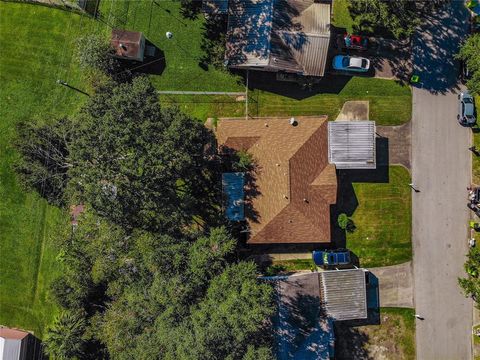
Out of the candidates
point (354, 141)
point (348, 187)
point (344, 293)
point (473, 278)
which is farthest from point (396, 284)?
point (354, 141)

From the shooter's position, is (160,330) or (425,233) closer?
(160,330)

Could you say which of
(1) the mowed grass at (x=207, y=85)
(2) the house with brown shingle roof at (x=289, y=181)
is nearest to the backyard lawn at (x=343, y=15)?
(1) the mowed grass at (x=207, y=85)

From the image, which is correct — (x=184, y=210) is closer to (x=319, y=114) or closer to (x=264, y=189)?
(x=264, y=189)

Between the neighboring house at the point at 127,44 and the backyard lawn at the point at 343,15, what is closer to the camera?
the neighboring house at the point at 127,44

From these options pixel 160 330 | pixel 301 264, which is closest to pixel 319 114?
pixel 301 264

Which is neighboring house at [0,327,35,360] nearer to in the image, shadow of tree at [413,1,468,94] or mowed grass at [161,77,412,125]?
mowed grass at [161,77,412,125]

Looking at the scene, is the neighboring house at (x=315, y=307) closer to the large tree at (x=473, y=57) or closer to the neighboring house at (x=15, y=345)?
the large tree at (x=473, y=57)
